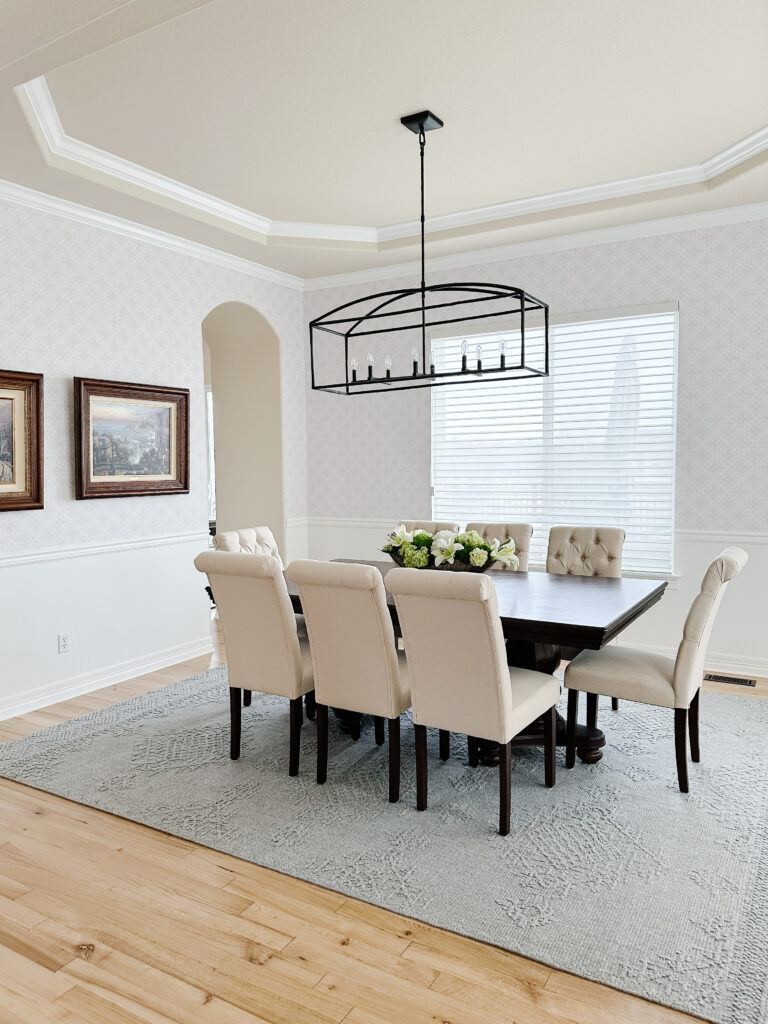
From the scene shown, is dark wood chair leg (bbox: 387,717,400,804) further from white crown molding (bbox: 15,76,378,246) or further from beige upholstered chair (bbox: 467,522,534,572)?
white crown molding (bbox: 15,76,378,246)

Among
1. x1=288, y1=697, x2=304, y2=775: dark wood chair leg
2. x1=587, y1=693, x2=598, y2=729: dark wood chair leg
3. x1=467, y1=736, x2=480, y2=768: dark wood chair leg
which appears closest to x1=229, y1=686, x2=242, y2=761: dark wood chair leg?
x1=288, y1=697, x2=304, y2=775: dark wood chair leg

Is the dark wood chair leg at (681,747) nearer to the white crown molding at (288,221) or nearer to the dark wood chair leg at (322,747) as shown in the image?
the dark wood chair leg at (322,747)

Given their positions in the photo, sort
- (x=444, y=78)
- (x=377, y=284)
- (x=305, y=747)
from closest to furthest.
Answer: (x=444, y=78)
(x=305, y=747)
(x=377, y=284)

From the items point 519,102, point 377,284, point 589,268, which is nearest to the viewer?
point 519,102

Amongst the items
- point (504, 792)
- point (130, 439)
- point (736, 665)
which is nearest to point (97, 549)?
point (130, 439)

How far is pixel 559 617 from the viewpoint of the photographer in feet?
9.45

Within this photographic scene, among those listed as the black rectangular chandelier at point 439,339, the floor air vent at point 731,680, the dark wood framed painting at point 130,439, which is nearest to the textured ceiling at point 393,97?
the black rectangular chandelier at point 439,339

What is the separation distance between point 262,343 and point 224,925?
15.2ft

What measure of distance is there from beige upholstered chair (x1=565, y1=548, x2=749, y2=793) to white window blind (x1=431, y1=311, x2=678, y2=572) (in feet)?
5.83

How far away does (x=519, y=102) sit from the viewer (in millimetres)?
3316

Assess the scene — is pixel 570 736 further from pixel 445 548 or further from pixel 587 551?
pixel 587 551

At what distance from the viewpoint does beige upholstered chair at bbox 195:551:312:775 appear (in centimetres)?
306

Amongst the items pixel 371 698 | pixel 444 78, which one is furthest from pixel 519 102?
pixel 371 698

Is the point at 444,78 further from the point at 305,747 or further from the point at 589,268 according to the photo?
the point at 305,747
